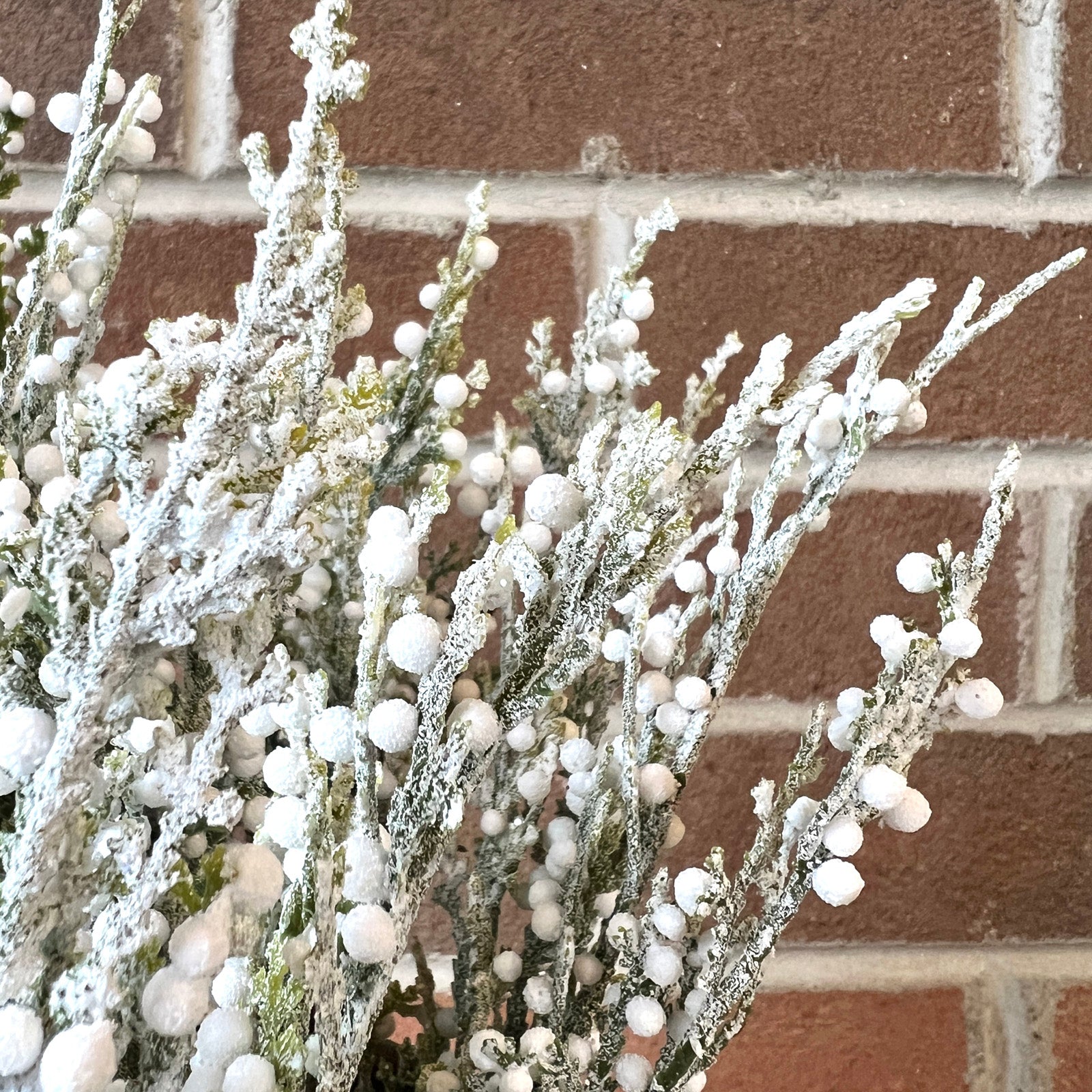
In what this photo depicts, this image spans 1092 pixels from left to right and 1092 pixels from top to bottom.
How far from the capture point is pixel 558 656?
0.27 meters

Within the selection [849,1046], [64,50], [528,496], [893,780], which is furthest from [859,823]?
[64,50]

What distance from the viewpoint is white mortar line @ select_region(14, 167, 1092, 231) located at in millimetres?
539

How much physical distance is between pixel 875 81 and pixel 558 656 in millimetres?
415

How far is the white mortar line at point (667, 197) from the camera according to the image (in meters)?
0.54

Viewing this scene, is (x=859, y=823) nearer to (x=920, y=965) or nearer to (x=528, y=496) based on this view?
(x=528, y=496)

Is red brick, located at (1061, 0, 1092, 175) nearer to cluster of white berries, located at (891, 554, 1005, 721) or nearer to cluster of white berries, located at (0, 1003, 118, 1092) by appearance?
cluster of white berries, located at (891, 554, 1005, 721)

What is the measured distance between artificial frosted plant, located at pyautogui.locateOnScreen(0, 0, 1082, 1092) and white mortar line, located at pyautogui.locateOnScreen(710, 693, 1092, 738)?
0.79 feet

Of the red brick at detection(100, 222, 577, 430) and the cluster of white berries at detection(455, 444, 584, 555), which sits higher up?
the red brick at detection(100, 222, 577, 430)

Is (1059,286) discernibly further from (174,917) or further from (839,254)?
(174,917)

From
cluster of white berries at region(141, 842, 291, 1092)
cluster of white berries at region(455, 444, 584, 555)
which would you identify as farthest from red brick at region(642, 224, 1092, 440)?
cluster of white berries at region(141, 842, 291, 1092)

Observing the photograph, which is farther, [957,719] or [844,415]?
[957,719]

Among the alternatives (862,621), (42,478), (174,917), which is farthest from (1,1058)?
(862,621)

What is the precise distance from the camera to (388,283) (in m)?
0.55

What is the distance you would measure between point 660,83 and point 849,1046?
20.7 inches
